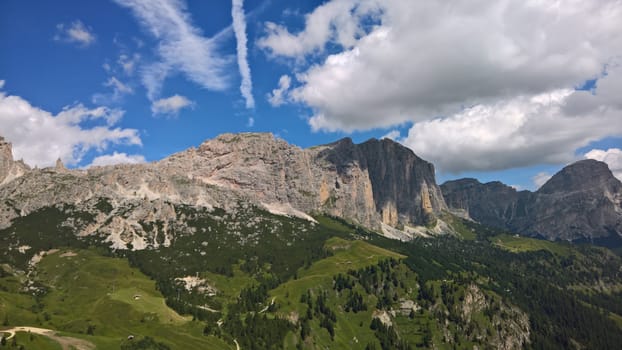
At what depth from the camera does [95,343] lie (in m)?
199

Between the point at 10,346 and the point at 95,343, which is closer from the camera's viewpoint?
the point at 10,346

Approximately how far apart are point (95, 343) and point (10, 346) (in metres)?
32.4

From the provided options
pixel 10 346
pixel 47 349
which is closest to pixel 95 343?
pixel 47 349

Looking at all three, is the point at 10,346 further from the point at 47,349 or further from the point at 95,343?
the point at 95,343

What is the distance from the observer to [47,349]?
185 m

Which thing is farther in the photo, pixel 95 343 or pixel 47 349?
pixel 95 343

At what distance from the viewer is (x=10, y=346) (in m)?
176

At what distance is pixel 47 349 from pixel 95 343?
19311 millimetres

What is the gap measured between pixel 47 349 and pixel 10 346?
13265mm
